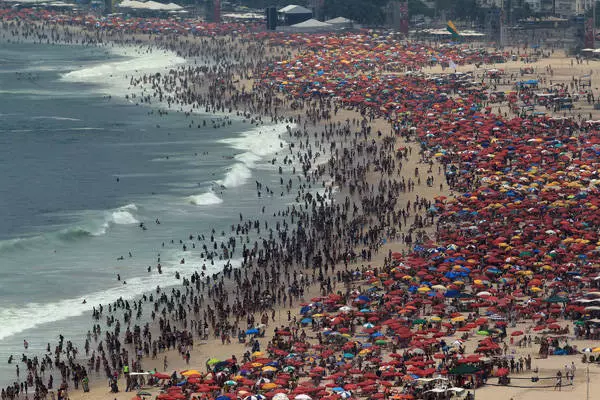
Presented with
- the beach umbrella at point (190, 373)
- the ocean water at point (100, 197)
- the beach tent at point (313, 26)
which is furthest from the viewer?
the beach tent at point (313, 26)

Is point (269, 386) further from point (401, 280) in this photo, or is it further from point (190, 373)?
point (401, 280)

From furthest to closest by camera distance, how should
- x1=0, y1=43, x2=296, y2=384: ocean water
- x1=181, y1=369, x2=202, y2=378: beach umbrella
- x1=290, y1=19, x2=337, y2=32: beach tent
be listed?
x1=290, y1=19, x2=337, y2=32: beach tent < x1=0, y1=43, x2=296, y2=384: ocean water < x1=181, y1=369, x2=202, y2=378: beach umbrella

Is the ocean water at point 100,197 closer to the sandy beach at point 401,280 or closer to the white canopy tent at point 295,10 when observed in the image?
the sandy beach at point 401,280

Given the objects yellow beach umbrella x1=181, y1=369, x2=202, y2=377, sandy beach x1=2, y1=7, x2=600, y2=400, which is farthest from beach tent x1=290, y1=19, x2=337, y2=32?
yellow beach umbrella x1=181, y1=369, x2=202, y2=377

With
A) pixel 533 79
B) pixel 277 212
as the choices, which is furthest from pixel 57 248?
pixel 533 79

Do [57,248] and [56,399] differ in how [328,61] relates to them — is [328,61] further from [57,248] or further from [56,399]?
[56,399]

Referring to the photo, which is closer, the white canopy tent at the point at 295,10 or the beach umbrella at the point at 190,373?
the beach umbrella at the point at 190,373

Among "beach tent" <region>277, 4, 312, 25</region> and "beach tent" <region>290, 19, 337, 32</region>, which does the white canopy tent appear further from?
"beach tent" <region>290, 19, 337, 32</region>

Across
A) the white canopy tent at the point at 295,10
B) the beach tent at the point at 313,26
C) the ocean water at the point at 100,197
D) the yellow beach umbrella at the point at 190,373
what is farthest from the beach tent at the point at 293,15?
the yellow beach umbrella at the point at 190,373
